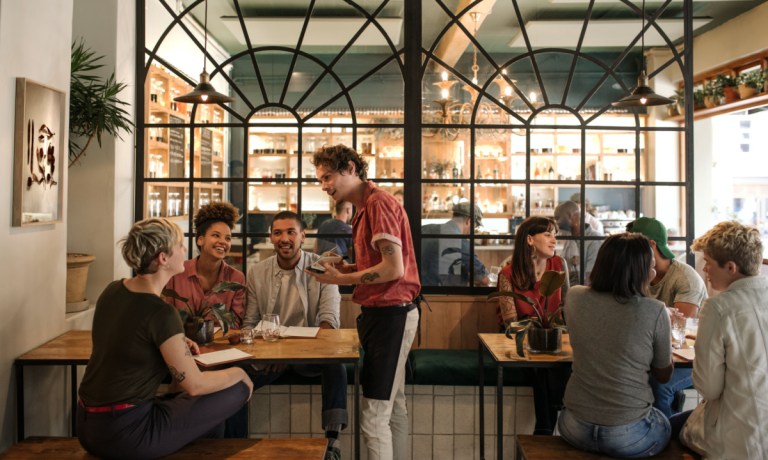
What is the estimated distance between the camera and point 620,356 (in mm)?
2445

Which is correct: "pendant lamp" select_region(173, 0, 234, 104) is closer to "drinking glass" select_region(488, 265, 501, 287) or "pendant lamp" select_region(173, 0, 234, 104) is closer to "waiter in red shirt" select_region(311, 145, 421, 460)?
"waiter in red shirt" select_region(311, 145, 421, 460)

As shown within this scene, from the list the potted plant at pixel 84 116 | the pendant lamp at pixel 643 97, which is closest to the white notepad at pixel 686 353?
the pendant lamp at pixel 643 97

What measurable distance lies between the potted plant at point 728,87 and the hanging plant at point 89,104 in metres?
6.10

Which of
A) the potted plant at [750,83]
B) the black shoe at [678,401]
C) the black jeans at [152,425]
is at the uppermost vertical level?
the potted plant at [750,83]

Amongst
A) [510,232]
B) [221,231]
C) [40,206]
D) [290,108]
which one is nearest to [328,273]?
[221,231]

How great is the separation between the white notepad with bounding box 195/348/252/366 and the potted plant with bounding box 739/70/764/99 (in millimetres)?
6079

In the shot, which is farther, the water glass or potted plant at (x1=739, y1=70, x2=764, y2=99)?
potted plant at (x1=739, y1=70, x2=764, y2=99)

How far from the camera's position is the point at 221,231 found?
3449 millimetres

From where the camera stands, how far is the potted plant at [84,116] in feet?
12.6

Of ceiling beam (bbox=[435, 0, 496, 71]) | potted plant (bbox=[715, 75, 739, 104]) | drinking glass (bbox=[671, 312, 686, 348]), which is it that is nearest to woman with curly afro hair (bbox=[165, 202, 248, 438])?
ceiling beam (bbox=[435, 0, 496, 71])

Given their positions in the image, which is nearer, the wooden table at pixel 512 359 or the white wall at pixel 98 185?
the wooden table at pixel 512 359

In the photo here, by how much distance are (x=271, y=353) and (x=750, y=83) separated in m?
6.03

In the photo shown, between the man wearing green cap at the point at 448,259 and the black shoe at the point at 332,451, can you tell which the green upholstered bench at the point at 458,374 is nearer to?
the black shoe at the point at 332,451

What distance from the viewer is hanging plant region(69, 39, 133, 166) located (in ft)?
12.7
